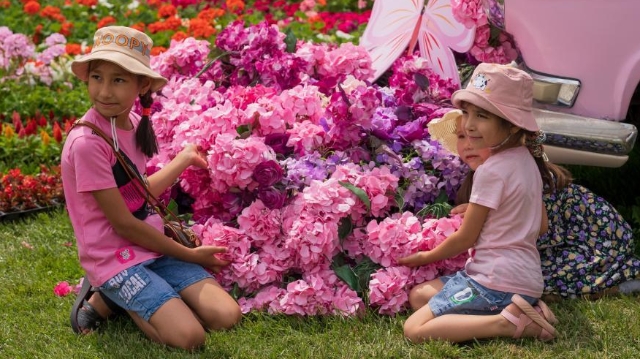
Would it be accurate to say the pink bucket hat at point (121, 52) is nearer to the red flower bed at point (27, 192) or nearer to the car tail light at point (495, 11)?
the car tail light at point (495, 11)

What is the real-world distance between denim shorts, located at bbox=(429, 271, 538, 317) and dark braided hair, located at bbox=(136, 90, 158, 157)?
1306 mm

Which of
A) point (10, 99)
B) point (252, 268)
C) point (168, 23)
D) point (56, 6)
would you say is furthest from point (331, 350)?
point (56, 6)

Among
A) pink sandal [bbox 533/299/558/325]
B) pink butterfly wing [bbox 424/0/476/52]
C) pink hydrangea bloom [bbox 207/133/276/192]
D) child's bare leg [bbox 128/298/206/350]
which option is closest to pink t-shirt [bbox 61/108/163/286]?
child's bare leg [bbox 128/298/206/350]

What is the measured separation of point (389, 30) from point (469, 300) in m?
2.04

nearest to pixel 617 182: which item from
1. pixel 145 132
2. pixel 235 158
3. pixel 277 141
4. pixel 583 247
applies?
pixel 583 247

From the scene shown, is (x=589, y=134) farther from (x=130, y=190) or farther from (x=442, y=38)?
(x=130, y=190)

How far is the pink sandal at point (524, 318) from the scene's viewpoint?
3.56 m

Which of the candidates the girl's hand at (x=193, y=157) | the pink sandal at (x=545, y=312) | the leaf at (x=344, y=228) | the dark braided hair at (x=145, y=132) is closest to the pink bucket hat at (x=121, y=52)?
the dark braided hair at (x=145, y=132)

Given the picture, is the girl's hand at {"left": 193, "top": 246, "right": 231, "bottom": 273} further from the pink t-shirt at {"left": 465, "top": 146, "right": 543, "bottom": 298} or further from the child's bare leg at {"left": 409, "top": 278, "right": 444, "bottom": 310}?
the pink t-shirt at {"left": 465, "top": 146, "right": 543, "bottom": 298}

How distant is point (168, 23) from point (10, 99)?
70.4 inches

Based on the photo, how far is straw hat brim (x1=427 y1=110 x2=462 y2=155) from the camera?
13.6ft

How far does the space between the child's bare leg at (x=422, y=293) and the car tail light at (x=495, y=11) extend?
132 centimetres

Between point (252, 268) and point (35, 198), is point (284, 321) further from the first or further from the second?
point (35, 198)

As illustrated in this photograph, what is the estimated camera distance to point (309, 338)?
3721mm
